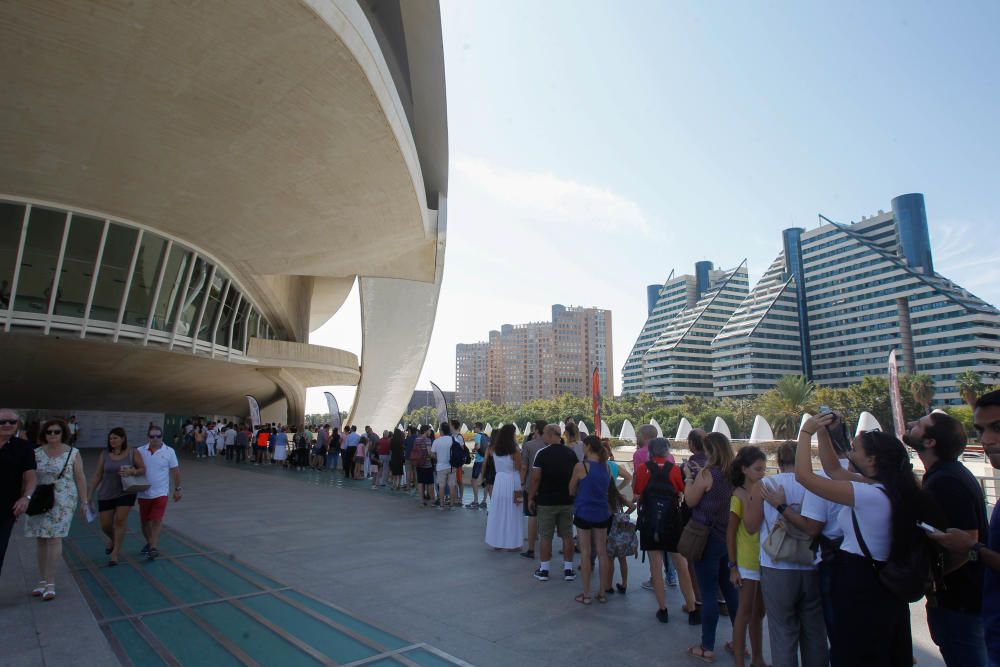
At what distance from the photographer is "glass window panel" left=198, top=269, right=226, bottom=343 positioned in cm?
2109

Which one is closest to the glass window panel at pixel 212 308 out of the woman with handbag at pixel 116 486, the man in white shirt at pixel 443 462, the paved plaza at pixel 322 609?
the man in white shirt at pixel 443 462

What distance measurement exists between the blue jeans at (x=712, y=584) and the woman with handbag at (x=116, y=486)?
5591mm

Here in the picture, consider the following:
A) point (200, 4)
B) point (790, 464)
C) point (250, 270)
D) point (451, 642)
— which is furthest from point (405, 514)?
point (250, 270)

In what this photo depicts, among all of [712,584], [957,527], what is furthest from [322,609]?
[957,527]

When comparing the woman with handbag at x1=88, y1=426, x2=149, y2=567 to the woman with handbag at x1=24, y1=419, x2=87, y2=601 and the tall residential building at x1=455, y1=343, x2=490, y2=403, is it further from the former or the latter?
the tall residential building at x1=455, y1=343, x2=490, y2=403

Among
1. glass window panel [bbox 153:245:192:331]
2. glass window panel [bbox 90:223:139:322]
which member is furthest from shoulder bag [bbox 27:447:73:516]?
glass window panel [bbox 153:245:192:331]

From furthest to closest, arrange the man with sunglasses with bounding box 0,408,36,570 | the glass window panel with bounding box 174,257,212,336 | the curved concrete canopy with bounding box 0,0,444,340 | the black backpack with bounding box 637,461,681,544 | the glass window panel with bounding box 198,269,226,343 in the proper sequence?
the glass window panel with bounding box 198,269,226,343 → the glass window panel with bounding box 174,257,212,336 → the curved concrete canopy with bounding box 0,0,444,340 → the black backpack with bounding box 637,461,681,544 → the man with sunglasses with bounding box 0,408,36,570

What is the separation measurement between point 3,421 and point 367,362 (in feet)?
87.9

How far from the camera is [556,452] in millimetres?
5598

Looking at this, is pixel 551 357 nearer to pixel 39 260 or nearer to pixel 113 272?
pixel 113 272

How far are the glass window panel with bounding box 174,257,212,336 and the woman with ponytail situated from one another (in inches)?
821

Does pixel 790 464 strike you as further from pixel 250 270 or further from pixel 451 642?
pixel 250 270

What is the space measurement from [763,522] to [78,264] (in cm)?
1950

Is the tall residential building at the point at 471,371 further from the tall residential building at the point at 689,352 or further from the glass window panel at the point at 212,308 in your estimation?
the glass window panel at the point at 212,308
